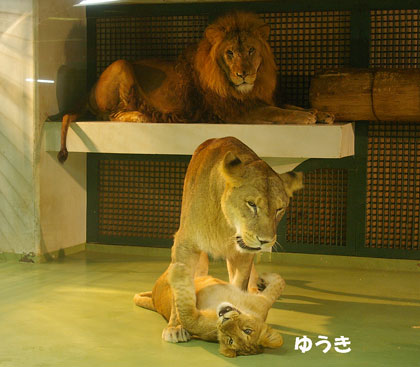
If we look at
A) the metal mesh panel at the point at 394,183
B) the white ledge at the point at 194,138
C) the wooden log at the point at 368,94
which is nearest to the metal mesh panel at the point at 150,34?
the white ledge at the point at 194,138

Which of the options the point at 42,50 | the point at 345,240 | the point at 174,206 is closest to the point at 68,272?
the point at 174,206

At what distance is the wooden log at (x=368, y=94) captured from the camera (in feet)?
14.3

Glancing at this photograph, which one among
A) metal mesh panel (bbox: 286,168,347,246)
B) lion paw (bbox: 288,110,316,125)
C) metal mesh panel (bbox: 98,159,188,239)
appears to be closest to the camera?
lion paw (bbox: 288,110,316,125)

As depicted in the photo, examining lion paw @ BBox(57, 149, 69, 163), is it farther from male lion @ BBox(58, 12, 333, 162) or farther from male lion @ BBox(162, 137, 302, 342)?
male lion @ BBox(162, 137, 302, 342)

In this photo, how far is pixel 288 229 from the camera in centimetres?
496

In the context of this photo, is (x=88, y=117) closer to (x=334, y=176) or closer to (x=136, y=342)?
(x=334, y=176)

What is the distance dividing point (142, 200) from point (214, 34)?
4.02 feet

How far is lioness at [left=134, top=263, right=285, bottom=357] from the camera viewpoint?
304cm

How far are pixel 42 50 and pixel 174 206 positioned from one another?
125cm

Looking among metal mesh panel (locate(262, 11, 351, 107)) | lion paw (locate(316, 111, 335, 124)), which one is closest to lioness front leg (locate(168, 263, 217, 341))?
lion paw (locate(316, 111, 335, 124))

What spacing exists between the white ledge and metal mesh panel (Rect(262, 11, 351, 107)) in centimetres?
49

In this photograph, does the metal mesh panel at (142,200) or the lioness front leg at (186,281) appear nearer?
the lioness front leg at (186,281)

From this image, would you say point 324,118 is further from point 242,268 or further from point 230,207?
point 230,207

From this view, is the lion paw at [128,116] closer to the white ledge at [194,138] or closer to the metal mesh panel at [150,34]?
the white ledge at [194,138]
